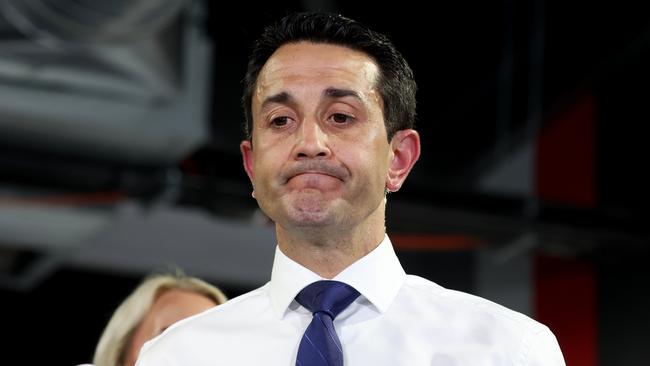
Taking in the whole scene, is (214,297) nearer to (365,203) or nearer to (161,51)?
(365,203)

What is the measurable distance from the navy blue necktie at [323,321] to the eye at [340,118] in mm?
195

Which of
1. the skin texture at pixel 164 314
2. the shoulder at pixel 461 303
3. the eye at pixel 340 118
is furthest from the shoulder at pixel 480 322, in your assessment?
the skin texture at pixel 164 314

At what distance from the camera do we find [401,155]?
1.49 meters

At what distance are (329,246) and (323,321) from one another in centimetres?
9

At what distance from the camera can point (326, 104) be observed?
1400 mm

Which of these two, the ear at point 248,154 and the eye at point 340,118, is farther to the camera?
the ear at point 248,154

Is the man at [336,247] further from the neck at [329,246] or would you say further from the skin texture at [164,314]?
the skin texture at [164,314]

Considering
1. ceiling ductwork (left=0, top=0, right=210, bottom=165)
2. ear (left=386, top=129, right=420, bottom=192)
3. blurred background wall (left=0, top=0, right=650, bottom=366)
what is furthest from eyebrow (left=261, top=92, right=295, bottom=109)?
blurred background wall (left=0, top=0, right=650, bottom=366)

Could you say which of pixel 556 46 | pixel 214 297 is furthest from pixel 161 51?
pixel 556 46

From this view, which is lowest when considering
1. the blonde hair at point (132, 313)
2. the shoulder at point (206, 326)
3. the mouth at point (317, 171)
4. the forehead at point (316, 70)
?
the blonde hair at point (132, 313)

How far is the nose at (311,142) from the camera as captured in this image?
135 centimetres

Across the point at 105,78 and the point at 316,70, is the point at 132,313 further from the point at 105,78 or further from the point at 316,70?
the point at 105,78

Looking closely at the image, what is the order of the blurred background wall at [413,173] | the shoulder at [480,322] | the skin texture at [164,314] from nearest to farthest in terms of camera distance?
the shoulder at [480,322], the skin texture at [164,314], the blurred background wall at [413,173]

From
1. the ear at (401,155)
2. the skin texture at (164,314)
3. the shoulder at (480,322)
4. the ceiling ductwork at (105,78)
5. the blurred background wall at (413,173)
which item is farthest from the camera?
the blurred background wall at (413,173)
